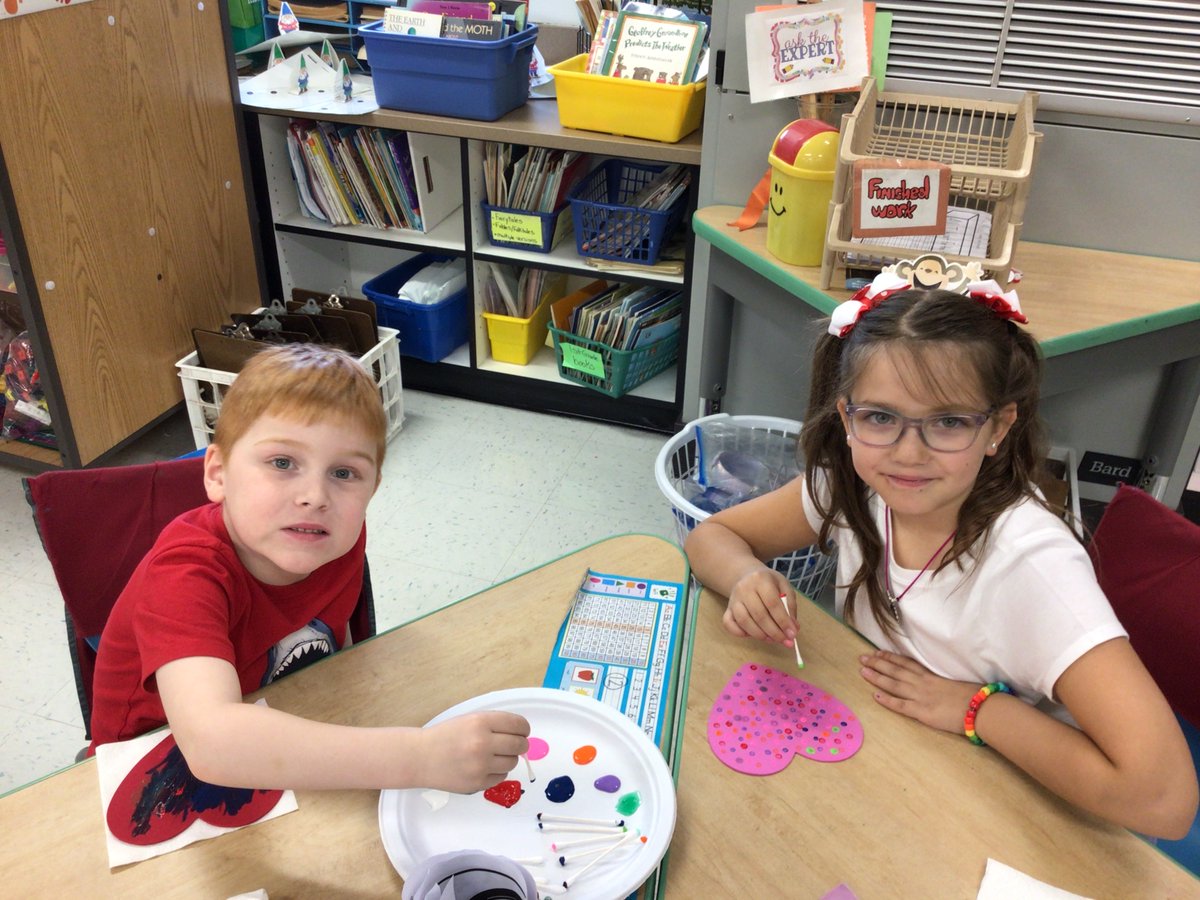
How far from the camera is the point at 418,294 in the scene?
2938mm

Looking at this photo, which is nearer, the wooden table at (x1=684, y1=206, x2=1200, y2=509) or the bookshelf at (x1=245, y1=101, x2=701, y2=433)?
the wooden table at (x1=684, y1=206, x2=1200, y2=509)

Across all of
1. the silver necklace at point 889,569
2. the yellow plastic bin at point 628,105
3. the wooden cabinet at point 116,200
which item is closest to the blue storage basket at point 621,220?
the yellow plastic bin at point 628,105

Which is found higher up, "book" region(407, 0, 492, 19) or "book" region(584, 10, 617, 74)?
"book" region(407, 0, 492, 19)

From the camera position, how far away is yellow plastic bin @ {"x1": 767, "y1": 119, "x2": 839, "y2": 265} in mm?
1870

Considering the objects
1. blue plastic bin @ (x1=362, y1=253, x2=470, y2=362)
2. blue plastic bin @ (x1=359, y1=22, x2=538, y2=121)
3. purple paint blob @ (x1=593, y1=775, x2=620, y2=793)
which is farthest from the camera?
blue plastic bin @ (x1=362, y1=253, x2=470, y2=362)

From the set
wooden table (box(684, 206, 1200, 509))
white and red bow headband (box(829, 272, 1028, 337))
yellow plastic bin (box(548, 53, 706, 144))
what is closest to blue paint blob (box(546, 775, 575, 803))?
white and red bow headband (box(829, 272, 1028, 337))

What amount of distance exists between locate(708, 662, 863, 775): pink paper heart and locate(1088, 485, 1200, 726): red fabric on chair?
0.42m

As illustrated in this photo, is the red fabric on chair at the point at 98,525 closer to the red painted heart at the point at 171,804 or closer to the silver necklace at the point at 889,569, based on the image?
the red painted heart at the point at 171,804

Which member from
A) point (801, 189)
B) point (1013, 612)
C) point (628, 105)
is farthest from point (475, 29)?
point (1013, 612)

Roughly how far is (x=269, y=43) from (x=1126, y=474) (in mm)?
2936

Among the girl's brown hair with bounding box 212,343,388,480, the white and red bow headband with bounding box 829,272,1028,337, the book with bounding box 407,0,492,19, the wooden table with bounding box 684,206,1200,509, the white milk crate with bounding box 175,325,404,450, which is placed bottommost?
the white milk crate with bounding box 175,325,404,450

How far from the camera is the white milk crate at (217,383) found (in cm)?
258

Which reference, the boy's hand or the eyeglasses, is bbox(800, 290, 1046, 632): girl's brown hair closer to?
the eyeglasses

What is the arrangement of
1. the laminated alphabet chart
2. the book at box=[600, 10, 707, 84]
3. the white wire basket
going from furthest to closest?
the book at box=[600, 10, 707, 84], the white wire basket, the laminated alphabet chart
